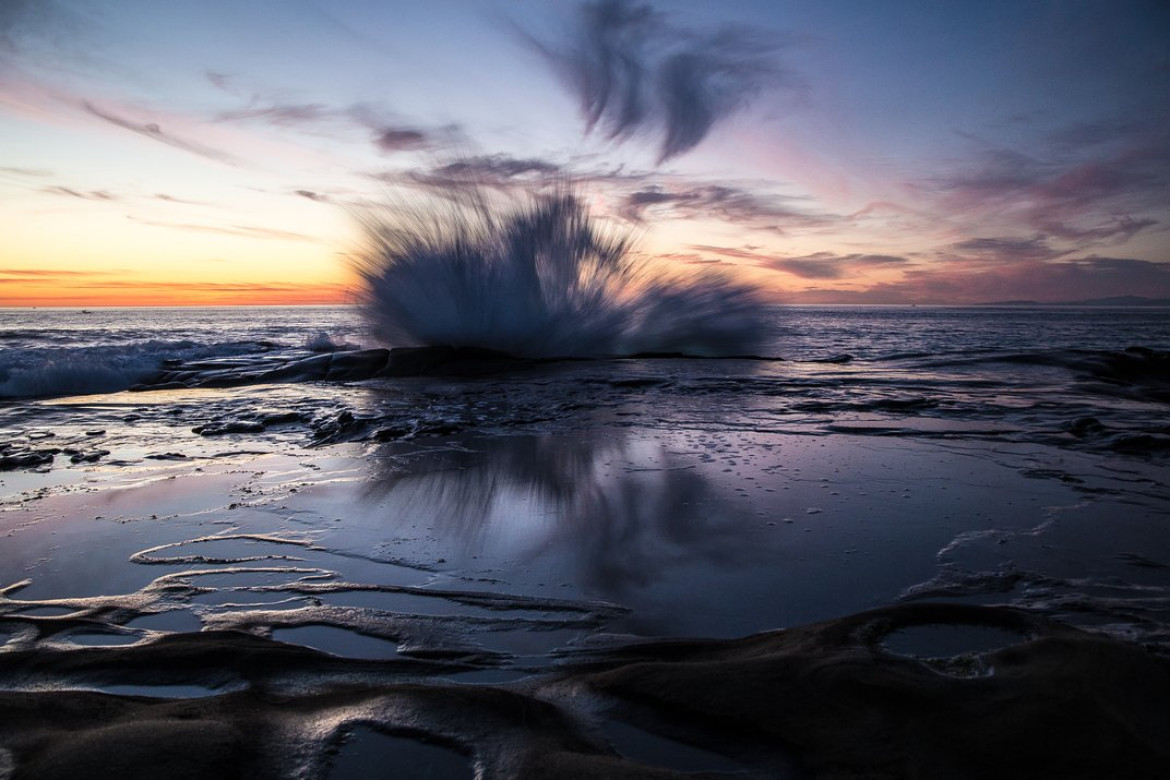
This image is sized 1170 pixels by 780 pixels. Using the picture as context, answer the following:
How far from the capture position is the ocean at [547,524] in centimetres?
201

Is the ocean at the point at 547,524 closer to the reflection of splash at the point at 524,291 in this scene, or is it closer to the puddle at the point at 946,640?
the puddle at the point at 946,640

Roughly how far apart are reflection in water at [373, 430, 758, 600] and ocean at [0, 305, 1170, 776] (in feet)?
0.07

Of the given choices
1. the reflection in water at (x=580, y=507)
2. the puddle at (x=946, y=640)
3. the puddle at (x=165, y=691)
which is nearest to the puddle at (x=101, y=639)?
the puddle at (x=165, y=691)

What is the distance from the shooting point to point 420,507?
3379 mm

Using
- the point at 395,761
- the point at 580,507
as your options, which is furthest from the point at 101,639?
the point at 580,507

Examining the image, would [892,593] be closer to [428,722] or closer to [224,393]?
[428,722]

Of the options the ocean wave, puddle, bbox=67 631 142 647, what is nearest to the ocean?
puddle, bbox=67 631 142 647

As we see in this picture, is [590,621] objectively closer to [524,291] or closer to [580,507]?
[580,507]

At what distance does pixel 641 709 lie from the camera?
1508mm

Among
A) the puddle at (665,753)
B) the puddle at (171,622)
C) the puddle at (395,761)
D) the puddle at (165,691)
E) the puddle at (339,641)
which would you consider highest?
the puddle at (665,753)

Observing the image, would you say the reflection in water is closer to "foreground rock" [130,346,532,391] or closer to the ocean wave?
"foreground rock" [130,346,532,391]

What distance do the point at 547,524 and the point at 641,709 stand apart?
1.62 metres

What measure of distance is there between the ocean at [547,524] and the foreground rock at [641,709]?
7 centimetres

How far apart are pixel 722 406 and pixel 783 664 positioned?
217 inches
